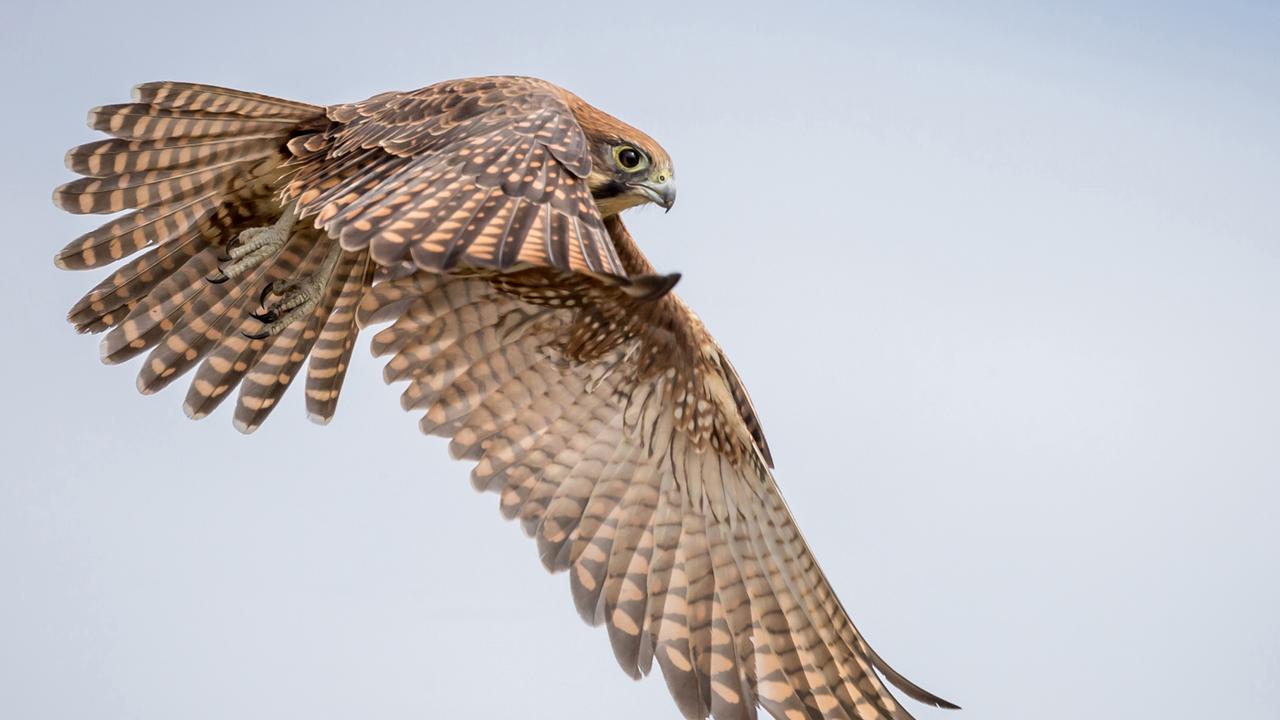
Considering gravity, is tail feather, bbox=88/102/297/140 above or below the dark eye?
below

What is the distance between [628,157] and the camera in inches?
148

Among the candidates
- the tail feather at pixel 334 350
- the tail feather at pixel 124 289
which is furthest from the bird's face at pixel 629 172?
the tail feather at pixel 124 289

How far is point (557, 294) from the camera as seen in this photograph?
11.9 ft

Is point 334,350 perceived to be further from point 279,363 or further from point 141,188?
point 141,188

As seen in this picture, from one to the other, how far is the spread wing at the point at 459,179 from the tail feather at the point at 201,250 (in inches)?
7.5

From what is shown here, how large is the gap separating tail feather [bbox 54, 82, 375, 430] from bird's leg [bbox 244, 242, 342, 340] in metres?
0.02

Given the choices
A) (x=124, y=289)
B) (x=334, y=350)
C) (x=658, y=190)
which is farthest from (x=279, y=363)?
(x=658, y=190)

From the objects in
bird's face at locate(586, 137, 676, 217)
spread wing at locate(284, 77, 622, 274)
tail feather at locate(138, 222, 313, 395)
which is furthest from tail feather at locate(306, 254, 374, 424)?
bird's face at locate(586, 137, 676, 217)

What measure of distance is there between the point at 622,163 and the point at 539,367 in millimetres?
614

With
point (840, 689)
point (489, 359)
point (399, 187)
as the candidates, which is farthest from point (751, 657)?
point (399, 187)

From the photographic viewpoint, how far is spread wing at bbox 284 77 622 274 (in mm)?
2619

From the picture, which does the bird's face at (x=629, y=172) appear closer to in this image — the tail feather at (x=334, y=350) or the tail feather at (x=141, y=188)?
the tail feather at (x=334, y=350)

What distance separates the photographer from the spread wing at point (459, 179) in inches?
103

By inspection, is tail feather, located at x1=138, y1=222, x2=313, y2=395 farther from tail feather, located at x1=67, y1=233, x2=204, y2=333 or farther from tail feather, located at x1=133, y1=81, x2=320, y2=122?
tail feather, located at x1=133, y1=81, x2=320, y2=122
